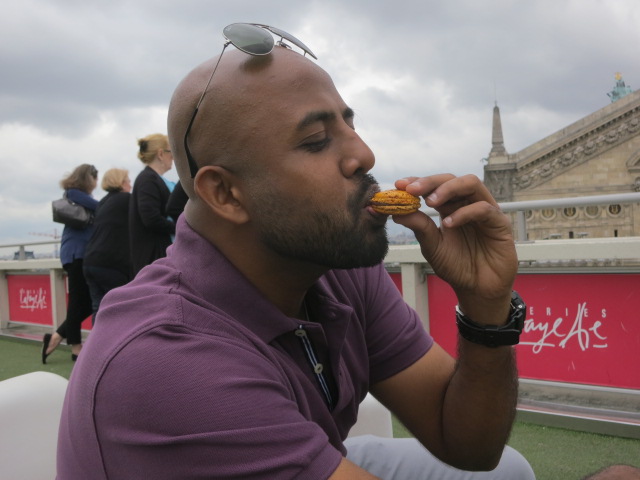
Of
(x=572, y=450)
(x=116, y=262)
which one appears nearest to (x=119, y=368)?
(x=572, y=450)

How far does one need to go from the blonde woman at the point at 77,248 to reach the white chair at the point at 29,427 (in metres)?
4.41

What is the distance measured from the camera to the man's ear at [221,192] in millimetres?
1445

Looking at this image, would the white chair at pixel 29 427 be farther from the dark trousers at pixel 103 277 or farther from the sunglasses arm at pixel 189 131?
the dark trousers at pixel 103 277

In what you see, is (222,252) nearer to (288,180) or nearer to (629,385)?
(288,180)

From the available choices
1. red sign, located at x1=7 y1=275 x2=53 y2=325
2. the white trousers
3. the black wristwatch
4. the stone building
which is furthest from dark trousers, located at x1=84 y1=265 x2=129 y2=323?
the stone building

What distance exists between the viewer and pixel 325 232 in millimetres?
1388

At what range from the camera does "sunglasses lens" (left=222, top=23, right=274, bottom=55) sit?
1455mm

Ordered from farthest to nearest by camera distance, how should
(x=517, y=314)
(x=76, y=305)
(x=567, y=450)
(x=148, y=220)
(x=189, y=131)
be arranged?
(x=76, y=305)
(x=148, y=220)
(x=567, y=450)
(x=517, y=314)
(x=189, y=131)

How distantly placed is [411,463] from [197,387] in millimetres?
924

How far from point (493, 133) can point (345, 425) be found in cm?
5443

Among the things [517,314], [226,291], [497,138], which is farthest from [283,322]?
[497,138]

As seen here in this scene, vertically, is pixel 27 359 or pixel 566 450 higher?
pixel 566 450

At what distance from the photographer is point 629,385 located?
4117 mm

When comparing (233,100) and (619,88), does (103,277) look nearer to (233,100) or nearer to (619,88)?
(233,100)
